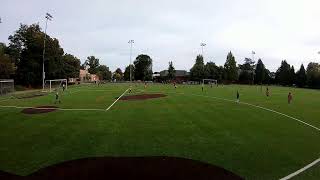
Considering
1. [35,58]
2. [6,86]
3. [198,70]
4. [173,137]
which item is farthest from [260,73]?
[173,137]

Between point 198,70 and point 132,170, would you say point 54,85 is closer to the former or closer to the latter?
point 198,70

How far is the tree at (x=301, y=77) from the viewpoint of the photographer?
15425 cm

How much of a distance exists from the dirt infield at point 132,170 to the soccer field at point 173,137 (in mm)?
893

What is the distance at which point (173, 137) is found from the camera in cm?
2755

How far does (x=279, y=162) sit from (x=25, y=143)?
16157 mm

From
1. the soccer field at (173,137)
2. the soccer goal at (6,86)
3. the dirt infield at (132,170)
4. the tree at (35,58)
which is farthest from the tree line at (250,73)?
the dirt infield at (132,170)

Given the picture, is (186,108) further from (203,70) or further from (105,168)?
(203,70)

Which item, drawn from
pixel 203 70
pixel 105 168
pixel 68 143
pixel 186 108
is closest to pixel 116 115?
pixel 186 108

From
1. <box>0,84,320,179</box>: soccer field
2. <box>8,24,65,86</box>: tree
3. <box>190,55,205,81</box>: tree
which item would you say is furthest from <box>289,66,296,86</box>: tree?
<box>0,84,320,179</box>: soccer field

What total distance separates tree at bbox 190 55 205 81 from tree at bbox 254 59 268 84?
2551 cm

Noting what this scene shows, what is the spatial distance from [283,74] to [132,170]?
514 ft

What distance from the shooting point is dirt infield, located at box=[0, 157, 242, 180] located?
18.5 meters

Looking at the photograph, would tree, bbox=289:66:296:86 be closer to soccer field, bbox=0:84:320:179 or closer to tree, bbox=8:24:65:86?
tree, bbox=8:24:65:86

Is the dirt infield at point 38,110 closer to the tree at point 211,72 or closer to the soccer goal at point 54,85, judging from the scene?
the soccer goal at point 54,85
